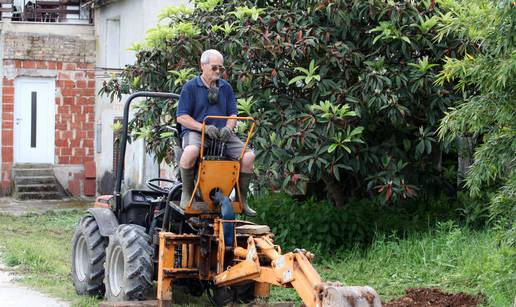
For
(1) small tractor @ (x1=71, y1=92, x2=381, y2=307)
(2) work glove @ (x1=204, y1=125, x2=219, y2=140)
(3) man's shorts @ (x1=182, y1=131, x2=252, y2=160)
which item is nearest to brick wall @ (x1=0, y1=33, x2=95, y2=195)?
(1) small tractor @ (x1=71, y1=92, x2=381, y2=307)

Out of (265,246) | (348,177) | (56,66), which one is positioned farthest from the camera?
(56,66)

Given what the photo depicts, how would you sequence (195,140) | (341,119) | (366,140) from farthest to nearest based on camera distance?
(366,140), (341,119), (195,140)

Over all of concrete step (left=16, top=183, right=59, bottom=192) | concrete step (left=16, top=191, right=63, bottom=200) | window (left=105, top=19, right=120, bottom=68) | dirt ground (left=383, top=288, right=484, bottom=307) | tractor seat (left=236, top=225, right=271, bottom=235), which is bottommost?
concrete step (left=16, top=191, right=63, bottom=200)

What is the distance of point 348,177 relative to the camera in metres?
13.6

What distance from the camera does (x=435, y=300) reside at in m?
9.76

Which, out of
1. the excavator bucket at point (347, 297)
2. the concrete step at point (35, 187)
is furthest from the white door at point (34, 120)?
the excavator bucket at point (347, 297)

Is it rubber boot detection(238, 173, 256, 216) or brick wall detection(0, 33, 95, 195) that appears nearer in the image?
rubber boot detection(238, 173, 256, 216)

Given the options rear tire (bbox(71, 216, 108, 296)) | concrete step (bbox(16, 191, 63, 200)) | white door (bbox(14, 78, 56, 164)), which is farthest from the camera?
white door (bbox(14, 78, 56, 164))

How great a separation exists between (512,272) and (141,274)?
3473mm

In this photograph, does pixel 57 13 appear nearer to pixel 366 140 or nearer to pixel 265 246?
pixel 366 140

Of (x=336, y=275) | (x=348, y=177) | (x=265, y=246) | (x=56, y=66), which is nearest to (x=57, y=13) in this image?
(x=56, y=66)

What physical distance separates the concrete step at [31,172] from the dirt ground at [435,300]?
17054 mm

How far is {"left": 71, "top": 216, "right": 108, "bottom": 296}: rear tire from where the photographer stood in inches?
413

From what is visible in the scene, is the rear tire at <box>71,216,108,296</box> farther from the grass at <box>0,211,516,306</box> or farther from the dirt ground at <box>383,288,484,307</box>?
the dirt ground at <box>383,288,484,307</box>
